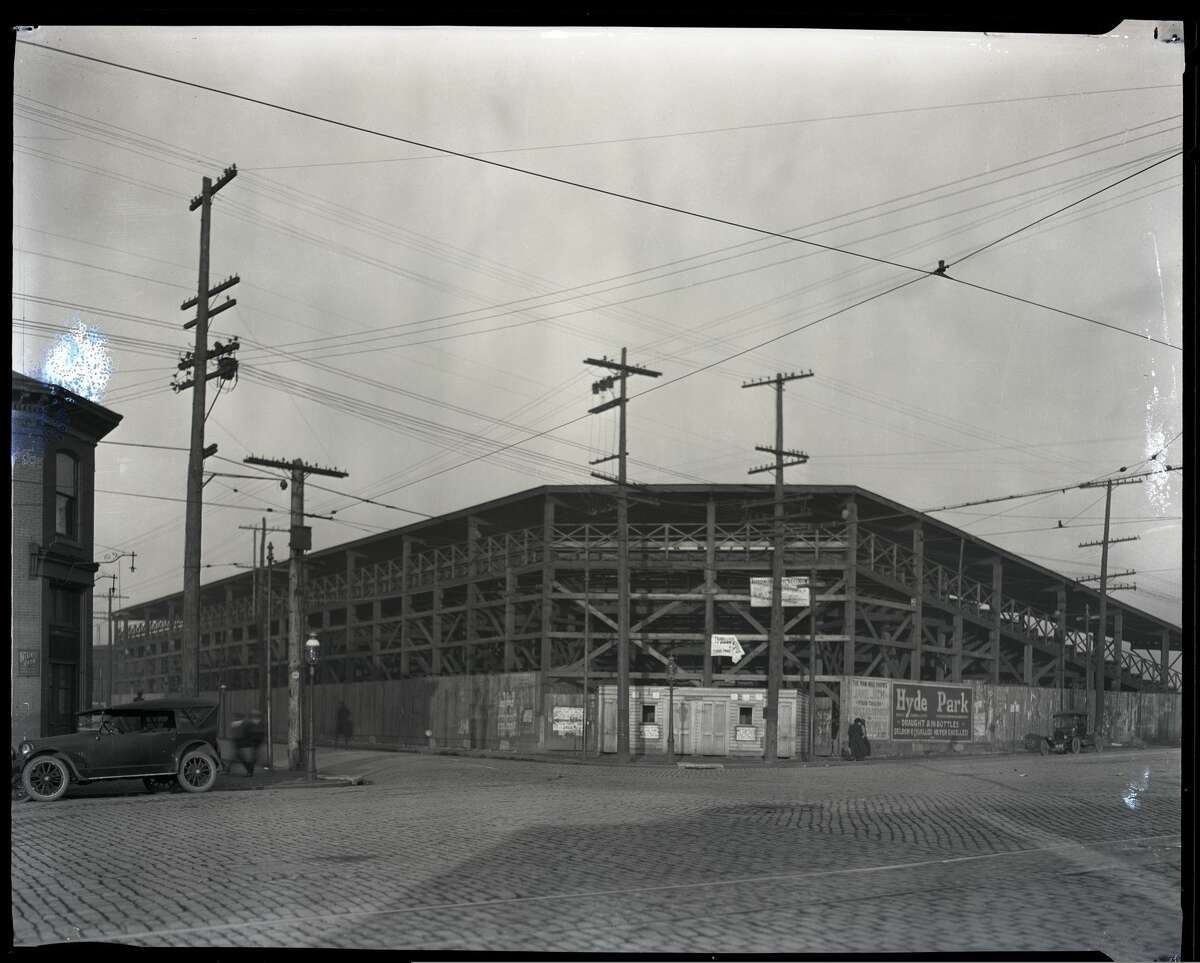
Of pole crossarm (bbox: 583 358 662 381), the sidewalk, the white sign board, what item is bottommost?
the sidewalk

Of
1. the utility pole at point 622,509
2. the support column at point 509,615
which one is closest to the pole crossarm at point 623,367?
the utility pole at point 622,509

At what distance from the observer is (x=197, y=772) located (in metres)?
13.4

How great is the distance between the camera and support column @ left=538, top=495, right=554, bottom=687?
10.1 metres

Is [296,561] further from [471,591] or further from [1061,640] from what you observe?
[1061,640]

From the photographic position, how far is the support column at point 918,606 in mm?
10359

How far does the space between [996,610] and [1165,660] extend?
172 centimetres

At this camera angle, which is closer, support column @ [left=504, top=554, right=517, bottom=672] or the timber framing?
the timber framing

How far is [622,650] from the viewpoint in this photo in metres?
10.4

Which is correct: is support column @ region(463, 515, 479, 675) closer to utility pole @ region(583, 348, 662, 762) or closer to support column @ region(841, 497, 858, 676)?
utility pole @ region(583, 348, 662, 762)

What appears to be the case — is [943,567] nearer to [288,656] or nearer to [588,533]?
[588,533]

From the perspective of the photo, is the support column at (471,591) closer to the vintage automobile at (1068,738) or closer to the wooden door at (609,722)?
the wooden door at (609,722)

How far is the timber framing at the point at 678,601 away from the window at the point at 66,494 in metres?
1.05

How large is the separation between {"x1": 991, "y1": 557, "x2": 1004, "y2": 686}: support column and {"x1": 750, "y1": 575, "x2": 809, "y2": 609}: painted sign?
1.71 m

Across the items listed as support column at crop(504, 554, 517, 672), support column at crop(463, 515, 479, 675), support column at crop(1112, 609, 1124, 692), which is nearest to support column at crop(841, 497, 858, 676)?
support column at crop(1112, 609, 1124, 692)
